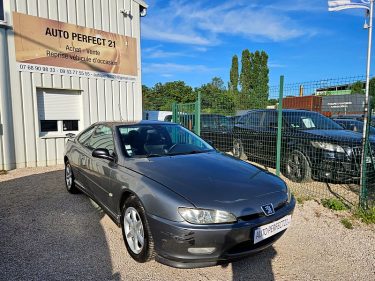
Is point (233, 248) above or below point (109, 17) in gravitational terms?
below

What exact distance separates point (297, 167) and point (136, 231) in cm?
414

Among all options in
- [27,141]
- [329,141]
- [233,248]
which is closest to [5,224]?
[233,248]

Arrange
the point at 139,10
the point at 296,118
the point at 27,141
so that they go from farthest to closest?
1. the point at 139,10
2. the point at 27,141
3. the point at 296,118

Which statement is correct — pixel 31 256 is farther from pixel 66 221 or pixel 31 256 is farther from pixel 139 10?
pixel 139 10

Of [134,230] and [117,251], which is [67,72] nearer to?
[117,251]

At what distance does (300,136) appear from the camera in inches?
237

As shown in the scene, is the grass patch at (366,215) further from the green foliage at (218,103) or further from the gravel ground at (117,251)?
the green foliage at (218,103)

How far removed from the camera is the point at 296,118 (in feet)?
21.4

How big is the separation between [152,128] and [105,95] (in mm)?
6083

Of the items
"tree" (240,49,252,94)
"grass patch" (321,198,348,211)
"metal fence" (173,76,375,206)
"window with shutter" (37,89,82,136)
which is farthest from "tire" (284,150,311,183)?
"tree" (240,49,252,94)

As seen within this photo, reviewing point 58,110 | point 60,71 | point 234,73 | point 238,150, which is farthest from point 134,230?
point 234,73

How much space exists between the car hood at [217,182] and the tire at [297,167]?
8.95ft

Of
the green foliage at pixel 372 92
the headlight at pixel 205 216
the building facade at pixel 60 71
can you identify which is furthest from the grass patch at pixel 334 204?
the building facade at pixel 60 71

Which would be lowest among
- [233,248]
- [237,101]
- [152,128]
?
[233,248]
